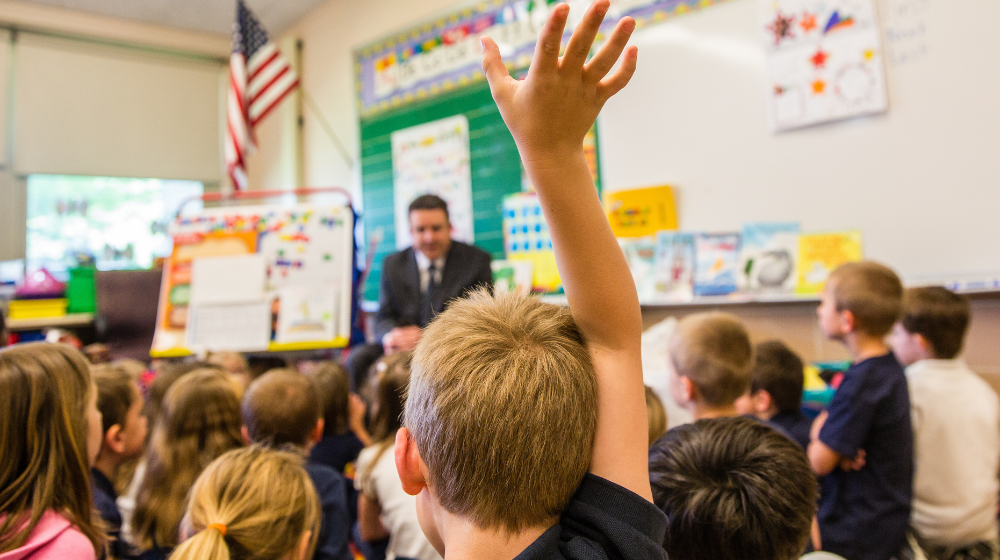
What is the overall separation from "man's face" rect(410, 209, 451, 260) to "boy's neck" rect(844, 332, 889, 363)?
5.74ft

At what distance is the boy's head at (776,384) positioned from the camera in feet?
5.63

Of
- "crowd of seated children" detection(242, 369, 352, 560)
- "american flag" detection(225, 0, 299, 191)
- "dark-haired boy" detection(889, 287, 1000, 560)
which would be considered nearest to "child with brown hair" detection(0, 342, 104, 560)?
"crowd of seated children" detection(242, 369, 352, 560)

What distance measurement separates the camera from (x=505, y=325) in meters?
0.59

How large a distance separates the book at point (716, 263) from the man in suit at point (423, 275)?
3.07 ft

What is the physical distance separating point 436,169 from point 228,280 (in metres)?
1.41

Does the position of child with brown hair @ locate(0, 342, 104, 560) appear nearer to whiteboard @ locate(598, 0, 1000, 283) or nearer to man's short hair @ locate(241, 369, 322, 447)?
man's short hair @ locate(241, 369, 322, 447)

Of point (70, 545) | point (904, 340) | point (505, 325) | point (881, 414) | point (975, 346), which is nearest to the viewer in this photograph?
point (505, 325)

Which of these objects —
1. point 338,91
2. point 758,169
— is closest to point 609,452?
point 758,169

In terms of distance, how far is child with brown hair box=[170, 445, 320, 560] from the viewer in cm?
96

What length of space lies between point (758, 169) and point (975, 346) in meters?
1.03

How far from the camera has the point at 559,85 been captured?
0.49m

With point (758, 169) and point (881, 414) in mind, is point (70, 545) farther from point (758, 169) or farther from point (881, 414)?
point (758, 169)

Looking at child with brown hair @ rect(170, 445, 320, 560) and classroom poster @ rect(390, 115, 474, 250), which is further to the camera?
classroom poster @ rect(390, 115, 474, 250)

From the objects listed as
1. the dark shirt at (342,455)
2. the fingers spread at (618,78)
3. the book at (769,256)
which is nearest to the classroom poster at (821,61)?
the book at (769,256)
